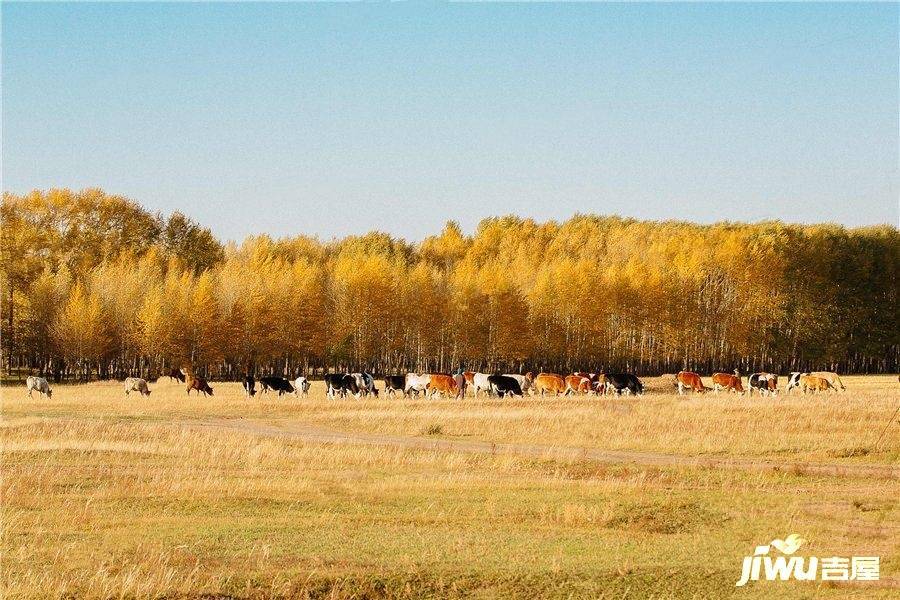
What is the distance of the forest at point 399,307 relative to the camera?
275 feet

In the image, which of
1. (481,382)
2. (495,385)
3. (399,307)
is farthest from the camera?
(399,307)

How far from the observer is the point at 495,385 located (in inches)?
2254

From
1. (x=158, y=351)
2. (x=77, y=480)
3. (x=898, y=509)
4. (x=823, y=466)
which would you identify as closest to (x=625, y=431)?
(x=823, y=466)

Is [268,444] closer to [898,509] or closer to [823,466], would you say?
[823,466]

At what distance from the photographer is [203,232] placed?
10369 cm

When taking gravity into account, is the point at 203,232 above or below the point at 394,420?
above

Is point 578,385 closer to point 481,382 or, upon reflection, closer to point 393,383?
point 481,382

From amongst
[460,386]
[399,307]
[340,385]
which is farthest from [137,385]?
[399,307]

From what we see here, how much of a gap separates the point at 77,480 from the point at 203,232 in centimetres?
8229

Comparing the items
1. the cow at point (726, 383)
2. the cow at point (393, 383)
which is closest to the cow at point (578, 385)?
the cow at point (726, 383)

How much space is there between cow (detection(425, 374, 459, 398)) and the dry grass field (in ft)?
54.7

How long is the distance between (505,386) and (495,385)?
58 centimetres

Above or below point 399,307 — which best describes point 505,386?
below

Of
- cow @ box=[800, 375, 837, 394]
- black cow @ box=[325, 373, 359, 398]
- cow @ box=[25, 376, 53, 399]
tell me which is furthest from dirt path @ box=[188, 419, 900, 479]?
cow @ box=[800, 375, 837, 394]
